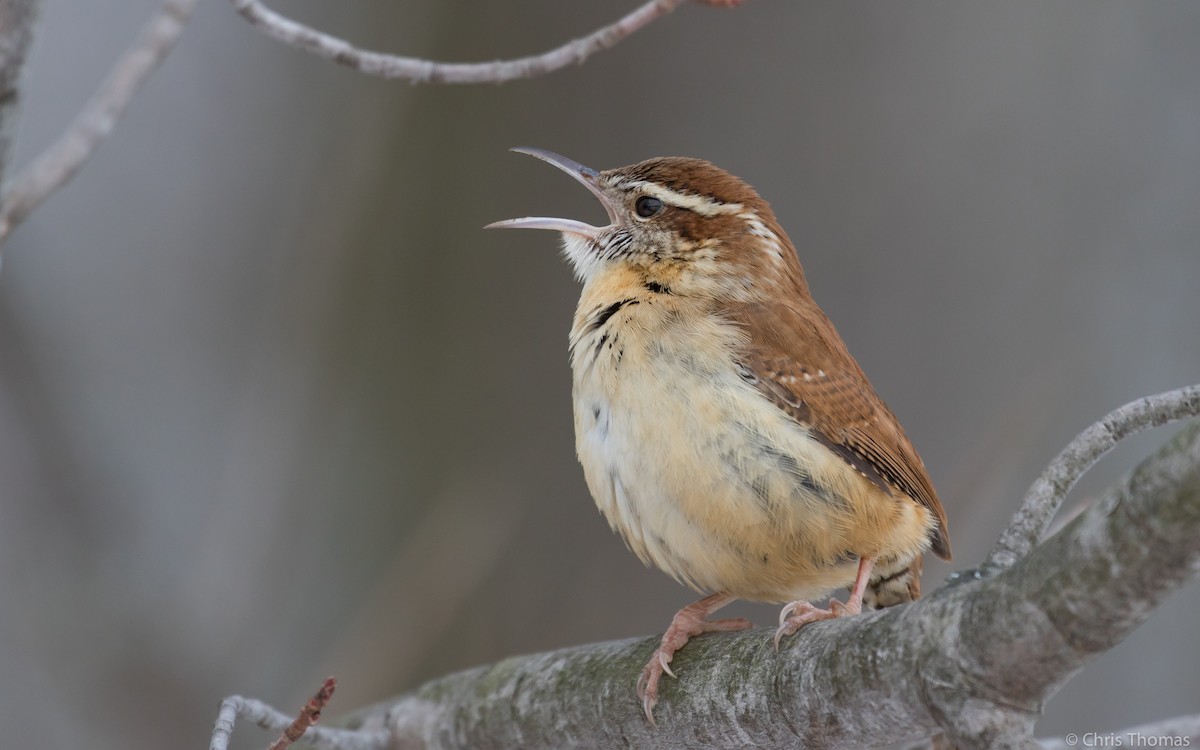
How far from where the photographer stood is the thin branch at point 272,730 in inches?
96.6

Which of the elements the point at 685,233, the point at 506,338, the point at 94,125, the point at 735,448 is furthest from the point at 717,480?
the point at 506,338

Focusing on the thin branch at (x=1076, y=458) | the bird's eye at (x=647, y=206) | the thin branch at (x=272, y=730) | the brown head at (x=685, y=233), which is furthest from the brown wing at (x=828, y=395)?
the thin branch at (x=272, y=730)

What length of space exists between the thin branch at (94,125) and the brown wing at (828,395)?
1.58 meters

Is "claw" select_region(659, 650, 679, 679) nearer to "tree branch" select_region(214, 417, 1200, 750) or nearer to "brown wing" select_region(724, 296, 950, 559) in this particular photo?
"tree branch" select_region(214, 417, 1200, 750)

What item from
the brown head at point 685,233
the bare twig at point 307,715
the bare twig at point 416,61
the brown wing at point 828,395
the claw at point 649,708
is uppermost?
the bare twig at point 416,61

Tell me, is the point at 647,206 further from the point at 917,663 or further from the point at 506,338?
the point at 917,663

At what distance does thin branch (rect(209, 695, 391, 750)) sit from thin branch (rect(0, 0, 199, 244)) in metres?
1.06

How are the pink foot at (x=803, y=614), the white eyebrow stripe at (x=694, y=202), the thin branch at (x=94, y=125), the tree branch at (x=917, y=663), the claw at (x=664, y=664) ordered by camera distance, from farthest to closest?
the white eyebrow stripe at (x=694, y=202) → the claw at (x=664, y=664) → the pink foot at (x=803, y=614) → the thin branch at (x=94, y=125) → the tree branch at (x=917, y=663)

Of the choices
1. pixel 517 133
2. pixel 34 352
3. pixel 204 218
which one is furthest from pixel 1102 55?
pixel 34 352

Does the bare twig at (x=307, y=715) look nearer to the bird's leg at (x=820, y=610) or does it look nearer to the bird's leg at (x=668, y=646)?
the bird's leg at (x=668, y=646)

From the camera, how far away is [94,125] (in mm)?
2229

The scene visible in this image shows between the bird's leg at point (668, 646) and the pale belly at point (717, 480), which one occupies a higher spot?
the pale belly at point (717, 480)

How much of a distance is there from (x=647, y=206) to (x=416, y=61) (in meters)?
1.21

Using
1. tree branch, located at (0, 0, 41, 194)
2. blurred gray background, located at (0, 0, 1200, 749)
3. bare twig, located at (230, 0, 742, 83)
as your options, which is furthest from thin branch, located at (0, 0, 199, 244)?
blurred gray background, located at (0, 0, 1200, 749)
